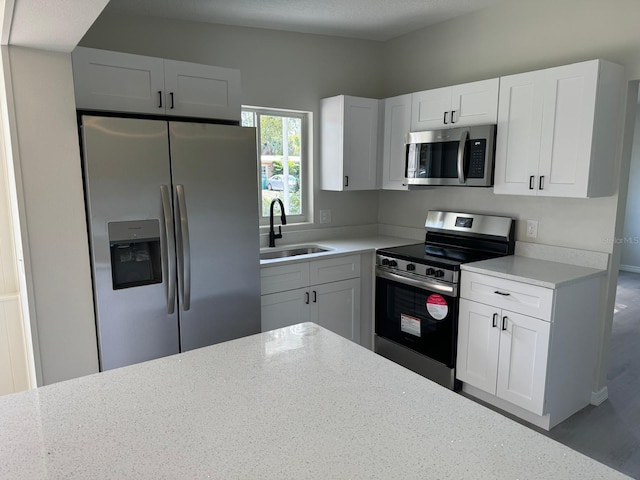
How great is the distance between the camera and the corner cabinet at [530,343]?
2477mm

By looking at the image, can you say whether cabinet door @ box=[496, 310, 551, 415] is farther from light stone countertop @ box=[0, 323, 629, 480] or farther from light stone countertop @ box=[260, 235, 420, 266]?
light stone countertop @ box=[0, 323, 629, 480]

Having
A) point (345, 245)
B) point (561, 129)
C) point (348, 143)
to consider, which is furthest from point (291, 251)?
point (561, 129)

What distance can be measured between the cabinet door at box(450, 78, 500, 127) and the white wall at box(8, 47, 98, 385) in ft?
7.82

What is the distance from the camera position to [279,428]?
40.8 inches

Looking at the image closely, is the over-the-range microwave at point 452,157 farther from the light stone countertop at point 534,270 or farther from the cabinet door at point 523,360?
the cabinet door at point 523,360

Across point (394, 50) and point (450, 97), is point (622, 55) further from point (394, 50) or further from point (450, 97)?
point (394, 50)

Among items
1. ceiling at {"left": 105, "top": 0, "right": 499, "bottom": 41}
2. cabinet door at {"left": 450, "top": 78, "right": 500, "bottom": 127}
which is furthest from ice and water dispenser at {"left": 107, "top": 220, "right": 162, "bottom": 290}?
cabinet door at {"left": 450, "top": 78, "right": 500, "bottom": 127}

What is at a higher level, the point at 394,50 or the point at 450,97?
the point at 394,50

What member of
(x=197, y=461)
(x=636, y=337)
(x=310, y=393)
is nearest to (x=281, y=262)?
(x=310, y=393)

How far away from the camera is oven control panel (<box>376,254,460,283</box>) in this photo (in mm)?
2879

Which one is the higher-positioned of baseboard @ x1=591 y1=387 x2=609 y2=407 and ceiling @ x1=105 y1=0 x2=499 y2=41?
ceiling @ x1=105 y1=0 x2=499 y2=41

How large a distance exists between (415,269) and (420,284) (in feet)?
0.36

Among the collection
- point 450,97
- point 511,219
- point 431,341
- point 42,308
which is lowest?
point 431,341

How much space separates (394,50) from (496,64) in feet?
3.49
